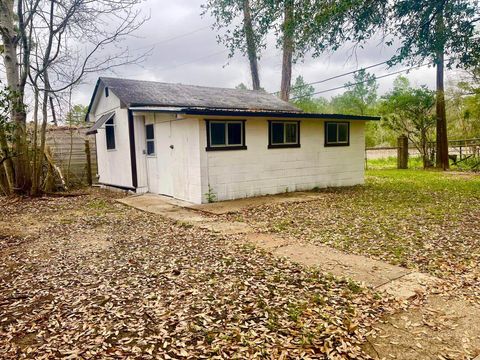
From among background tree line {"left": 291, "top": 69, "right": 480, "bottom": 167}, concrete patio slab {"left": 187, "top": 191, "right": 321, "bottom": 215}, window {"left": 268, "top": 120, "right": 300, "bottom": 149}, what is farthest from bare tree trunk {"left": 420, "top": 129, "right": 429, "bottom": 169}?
concrete patio slab {"left": 187, "top": 191, "right": 321, "bottom": 215}

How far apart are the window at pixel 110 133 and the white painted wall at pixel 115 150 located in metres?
0.17

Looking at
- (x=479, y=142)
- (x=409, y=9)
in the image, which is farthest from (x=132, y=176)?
(x=479, y=142)

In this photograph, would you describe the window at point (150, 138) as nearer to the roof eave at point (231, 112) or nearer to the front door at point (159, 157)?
the front door at point (159, 157)

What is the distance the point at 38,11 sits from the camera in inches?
348

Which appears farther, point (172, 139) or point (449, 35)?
point (172, 139)

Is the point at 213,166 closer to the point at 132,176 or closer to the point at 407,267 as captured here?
the point at 132,176

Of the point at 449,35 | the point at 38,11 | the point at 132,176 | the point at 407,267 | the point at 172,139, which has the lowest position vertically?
the point at 407,267

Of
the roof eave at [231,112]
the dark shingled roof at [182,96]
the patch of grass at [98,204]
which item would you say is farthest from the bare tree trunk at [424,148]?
the patch of grass at [98,204]

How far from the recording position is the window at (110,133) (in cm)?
1129

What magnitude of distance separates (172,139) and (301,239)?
4.96 meters

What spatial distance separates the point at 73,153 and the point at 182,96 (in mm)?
4741

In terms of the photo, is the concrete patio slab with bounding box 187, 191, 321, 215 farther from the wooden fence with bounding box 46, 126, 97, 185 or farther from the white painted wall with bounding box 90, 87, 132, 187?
the wooden fence with bounding box 46, 126, 97, 185

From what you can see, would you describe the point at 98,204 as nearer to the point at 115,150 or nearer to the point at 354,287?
the point at 115,150

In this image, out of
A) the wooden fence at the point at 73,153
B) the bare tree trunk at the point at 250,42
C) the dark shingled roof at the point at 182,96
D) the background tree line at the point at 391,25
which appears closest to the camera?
the background tree line at the point at 391,25
